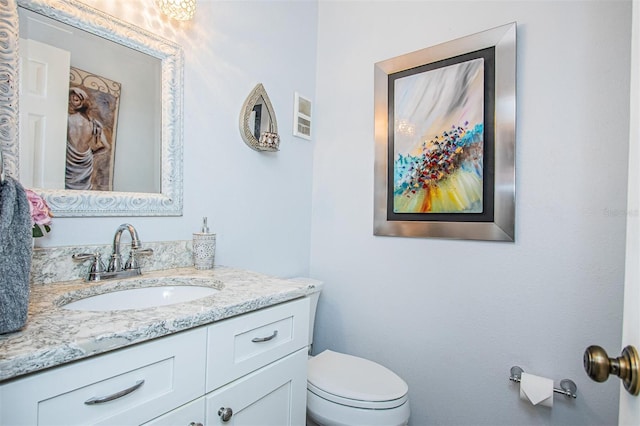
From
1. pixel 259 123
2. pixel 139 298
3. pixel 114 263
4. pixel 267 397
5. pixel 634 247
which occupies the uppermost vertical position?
pixel 259 123

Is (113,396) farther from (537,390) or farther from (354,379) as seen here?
(537,390)

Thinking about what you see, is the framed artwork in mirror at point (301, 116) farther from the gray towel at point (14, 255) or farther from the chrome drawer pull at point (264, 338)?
the gray towel at point (14, 255)

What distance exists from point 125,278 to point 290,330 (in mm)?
574

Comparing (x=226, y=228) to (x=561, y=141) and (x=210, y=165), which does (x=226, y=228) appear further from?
(x=561, y=141)

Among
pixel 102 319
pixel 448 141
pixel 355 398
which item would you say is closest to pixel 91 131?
pixel 102 319

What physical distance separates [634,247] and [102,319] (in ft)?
3.25

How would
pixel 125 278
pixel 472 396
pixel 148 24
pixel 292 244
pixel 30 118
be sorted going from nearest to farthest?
pixel 30 118 < pixel 125 278 < pixel 148 24 < pixel 472 396 < pixel 292 244

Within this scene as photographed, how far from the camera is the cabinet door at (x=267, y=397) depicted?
82 centimetres

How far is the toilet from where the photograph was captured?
A: 1.15 m

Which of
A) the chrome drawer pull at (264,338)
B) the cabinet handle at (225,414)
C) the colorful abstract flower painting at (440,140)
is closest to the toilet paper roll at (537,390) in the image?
the colorful abstract flower painting at (440,140)

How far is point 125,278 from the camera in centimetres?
108

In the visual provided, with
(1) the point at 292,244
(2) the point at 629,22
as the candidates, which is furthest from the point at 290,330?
(2) the point at 629,22

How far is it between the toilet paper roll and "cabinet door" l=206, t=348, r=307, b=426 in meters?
0.83

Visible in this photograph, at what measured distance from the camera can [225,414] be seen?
0.82 meters
